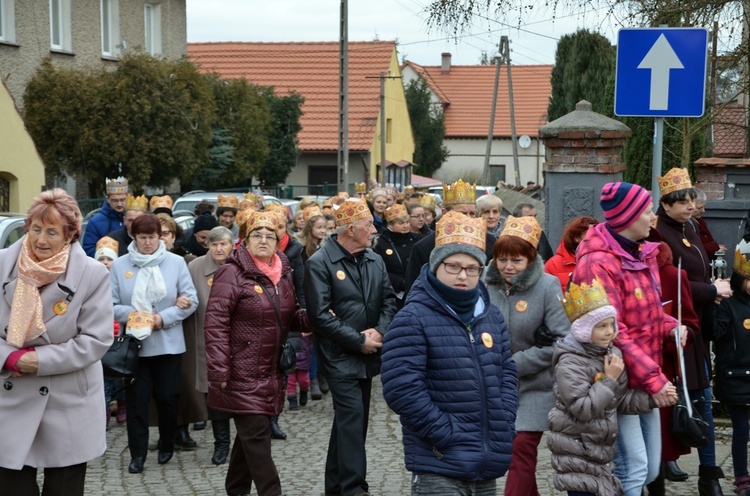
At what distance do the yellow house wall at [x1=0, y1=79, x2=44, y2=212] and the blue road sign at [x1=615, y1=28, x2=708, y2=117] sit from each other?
17.4 m

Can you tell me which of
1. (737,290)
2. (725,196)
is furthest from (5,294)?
(725,196)

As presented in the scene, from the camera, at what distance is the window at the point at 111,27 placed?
95.8ft

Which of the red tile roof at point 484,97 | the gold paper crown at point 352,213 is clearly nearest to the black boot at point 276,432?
the gold paper crown at point 352,213

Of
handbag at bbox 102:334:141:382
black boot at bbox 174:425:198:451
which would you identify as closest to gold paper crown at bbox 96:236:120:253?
handbag at bbox 102:334:141:382

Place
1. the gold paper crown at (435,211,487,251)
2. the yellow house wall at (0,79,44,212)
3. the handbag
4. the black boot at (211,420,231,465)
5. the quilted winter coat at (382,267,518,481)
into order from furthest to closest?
1. the yellow house wall at (0,79,44,212)
2. the black boot at (211,420,231,465)
3. the handbag
4. the gold paper crown at (435,211,487,251)
5. the quilted winter coat at (382,267,518,481)

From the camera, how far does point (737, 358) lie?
7402 mm

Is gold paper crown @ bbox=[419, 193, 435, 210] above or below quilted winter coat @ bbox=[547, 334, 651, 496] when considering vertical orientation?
above

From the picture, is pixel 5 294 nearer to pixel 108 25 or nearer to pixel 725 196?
pixel 725 196

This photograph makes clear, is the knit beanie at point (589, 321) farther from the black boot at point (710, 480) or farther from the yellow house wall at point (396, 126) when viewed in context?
the yellow house wall at point (396, 126)

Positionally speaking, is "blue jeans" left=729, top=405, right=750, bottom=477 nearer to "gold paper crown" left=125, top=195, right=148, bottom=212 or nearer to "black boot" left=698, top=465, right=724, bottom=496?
"black boot" left=698, top=465, right=724, bottom=496

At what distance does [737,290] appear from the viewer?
747 centimetres

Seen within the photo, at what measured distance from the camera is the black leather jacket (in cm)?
730

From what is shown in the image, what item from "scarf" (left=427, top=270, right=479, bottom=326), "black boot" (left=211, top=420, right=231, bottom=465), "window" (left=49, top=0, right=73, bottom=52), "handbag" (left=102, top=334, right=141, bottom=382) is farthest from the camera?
"window" (left=49, top=0, right=73, bottom=52)

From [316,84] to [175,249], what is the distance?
3790 cm
